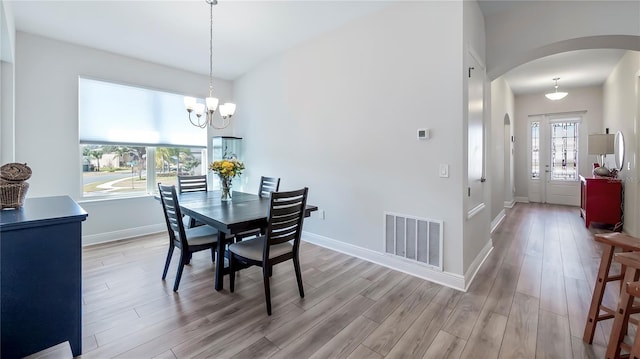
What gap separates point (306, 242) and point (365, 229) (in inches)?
42.0

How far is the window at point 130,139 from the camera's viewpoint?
160 inches

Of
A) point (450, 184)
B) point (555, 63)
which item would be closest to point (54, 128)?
point (450, 184)

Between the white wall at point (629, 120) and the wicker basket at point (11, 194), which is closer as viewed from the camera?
the wicker basket at point (11, 194)

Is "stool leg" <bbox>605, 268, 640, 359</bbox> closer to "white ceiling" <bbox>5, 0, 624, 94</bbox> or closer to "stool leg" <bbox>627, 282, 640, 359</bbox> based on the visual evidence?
"stool leg" <bbox>627, 282, 640, 359</bbox>

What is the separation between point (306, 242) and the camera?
4031 mm

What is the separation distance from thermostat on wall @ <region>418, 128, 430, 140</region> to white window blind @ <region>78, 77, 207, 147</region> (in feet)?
13.4

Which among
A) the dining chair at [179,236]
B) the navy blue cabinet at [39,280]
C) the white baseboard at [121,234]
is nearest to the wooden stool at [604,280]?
the dining chair at [179,236]

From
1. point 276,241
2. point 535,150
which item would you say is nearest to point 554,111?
point 535,150

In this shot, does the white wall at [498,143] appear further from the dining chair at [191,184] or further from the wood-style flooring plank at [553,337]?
the dining chair at [191,184]

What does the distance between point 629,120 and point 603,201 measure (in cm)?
138

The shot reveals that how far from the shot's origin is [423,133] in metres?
2.77

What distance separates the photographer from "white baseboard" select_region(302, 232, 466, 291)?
104 inches

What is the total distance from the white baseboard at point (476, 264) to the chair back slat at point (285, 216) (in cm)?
170

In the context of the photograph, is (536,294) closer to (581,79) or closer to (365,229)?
(365,229)
